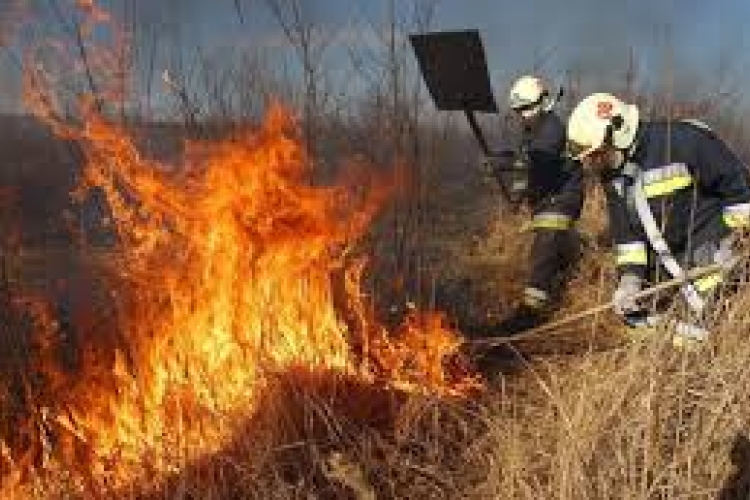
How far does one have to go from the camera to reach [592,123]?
22.3 ft

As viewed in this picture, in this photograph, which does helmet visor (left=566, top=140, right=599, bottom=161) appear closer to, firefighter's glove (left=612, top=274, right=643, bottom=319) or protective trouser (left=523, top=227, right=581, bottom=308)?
firefighter's glove (left=612, top=274, right=643, bottom=319)

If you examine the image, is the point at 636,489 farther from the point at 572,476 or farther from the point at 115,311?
the point at 115,311

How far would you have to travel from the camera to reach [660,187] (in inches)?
261

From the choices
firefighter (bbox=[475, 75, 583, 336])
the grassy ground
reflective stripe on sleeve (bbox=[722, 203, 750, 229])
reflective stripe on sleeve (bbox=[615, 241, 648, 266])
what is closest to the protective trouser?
firefighter (bbox=[475, 75, 583, 336])

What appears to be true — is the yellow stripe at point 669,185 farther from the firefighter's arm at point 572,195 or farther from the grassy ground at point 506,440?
the firefighter's arm at point 572,195

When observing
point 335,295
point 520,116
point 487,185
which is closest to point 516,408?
point 335,295

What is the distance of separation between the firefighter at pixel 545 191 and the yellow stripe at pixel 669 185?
3.31m

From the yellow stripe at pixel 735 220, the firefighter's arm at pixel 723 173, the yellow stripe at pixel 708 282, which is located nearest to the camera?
the yellow stripe at pixel 708 282

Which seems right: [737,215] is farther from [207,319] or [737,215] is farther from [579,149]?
[207,319]

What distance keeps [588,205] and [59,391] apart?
7.85 meters

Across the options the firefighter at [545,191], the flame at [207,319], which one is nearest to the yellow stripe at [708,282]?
the flame at [207,319]

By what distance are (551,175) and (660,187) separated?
3.93 meters

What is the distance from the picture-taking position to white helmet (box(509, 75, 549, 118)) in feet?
35.0

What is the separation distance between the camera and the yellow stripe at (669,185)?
6605 millimetres
